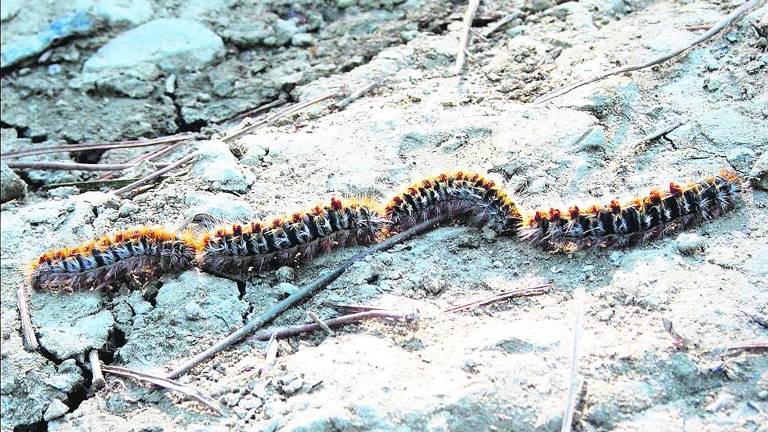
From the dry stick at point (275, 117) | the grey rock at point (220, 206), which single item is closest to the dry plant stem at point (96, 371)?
the grey rock at point (220, 206)

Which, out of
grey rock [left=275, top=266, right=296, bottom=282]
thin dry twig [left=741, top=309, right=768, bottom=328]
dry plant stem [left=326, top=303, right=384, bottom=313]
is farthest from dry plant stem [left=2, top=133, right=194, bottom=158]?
thin dry twig [left=741, top=309, right=768, bottom=328]

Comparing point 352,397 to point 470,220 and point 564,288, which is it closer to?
point 564,288

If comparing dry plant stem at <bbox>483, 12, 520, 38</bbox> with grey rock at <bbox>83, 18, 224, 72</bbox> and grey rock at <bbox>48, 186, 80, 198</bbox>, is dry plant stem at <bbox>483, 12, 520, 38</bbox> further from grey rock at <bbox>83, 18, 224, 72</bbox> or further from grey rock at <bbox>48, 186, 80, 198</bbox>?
grey rock at <bbox>48, 186, 80, 198</bbox>

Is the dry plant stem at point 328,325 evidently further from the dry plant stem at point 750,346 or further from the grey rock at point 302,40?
the grey rock at point 302,40

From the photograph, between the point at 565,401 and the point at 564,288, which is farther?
the point at 564,288

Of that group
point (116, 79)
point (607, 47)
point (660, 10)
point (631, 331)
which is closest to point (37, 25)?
point (116, 79)

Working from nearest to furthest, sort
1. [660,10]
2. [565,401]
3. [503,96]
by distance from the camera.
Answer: [565,401], [503,96], [660,10]

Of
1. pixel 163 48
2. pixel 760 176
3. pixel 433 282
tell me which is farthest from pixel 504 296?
pixel 163 48
